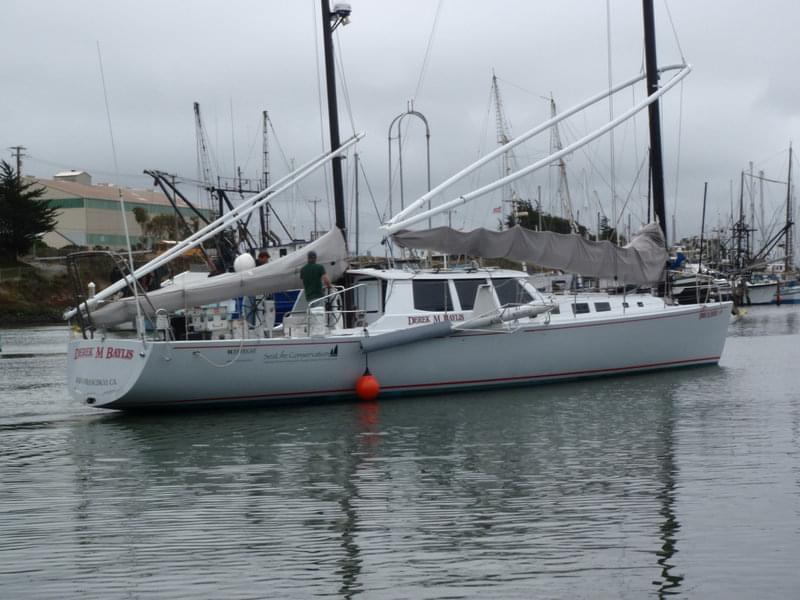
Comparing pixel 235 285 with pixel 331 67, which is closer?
pixel 235 285

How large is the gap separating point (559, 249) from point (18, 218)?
60.2 metres

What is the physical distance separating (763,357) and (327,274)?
1503cm

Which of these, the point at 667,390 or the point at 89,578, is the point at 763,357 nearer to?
the point at 667,390

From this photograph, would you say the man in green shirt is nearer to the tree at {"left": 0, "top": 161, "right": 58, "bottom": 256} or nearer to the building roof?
the tree at {"left": 0, "top": 161, "right": 58, "bottom": 256}

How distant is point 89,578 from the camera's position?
8164mm

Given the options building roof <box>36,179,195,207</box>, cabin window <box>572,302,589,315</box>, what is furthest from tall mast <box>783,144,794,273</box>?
cabin window <box>572,302,589,315</box>

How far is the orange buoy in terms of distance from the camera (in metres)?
19.0

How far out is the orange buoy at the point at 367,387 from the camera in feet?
62.4

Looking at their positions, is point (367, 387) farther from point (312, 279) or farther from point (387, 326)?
point (312, 279)

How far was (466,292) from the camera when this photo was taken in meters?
20.4

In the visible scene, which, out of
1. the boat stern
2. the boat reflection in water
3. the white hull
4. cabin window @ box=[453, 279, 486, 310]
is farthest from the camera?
cabin window @ box=[453, 279, 486, 310]

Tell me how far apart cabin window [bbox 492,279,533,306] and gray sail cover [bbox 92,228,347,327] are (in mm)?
3326

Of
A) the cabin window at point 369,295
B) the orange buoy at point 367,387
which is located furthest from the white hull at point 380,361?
the cabin window at point 369,295

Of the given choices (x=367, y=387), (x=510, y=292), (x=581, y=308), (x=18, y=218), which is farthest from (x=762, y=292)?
(x=367, y=387)
